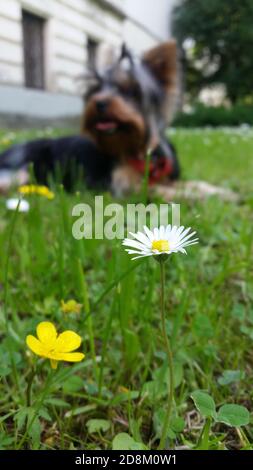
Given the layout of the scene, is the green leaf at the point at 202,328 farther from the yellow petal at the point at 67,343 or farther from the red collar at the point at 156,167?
the red collar at the point at 156,167

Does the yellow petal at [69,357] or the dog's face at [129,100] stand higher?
the dog's face at [129,100]

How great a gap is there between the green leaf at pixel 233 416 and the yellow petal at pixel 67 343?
22 centimetres

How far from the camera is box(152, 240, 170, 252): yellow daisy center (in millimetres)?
551

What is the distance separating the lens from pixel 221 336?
40.8 inches

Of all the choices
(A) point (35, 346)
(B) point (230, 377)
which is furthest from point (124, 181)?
(A) point (35, 346)

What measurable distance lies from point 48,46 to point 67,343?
7.44m

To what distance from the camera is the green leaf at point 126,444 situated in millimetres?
644

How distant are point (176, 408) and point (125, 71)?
2.67 meters

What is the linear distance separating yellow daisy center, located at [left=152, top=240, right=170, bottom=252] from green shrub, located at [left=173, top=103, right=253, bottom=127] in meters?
16.9

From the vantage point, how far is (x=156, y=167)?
3184mm

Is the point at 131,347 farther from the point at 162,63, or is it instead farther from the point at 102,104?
the point at 162,63

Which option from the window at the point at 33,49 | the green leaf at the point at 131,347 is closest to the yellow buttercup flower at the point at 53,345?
the green leaf at the point at 131,347

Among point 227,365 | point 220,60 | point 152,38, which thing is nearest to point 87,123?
point 227,365

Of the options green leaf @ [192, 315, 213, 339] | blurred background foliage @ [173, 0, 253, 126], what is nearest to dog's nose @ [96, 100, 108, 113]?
green leaf @ [192, 315, 213, 339]
